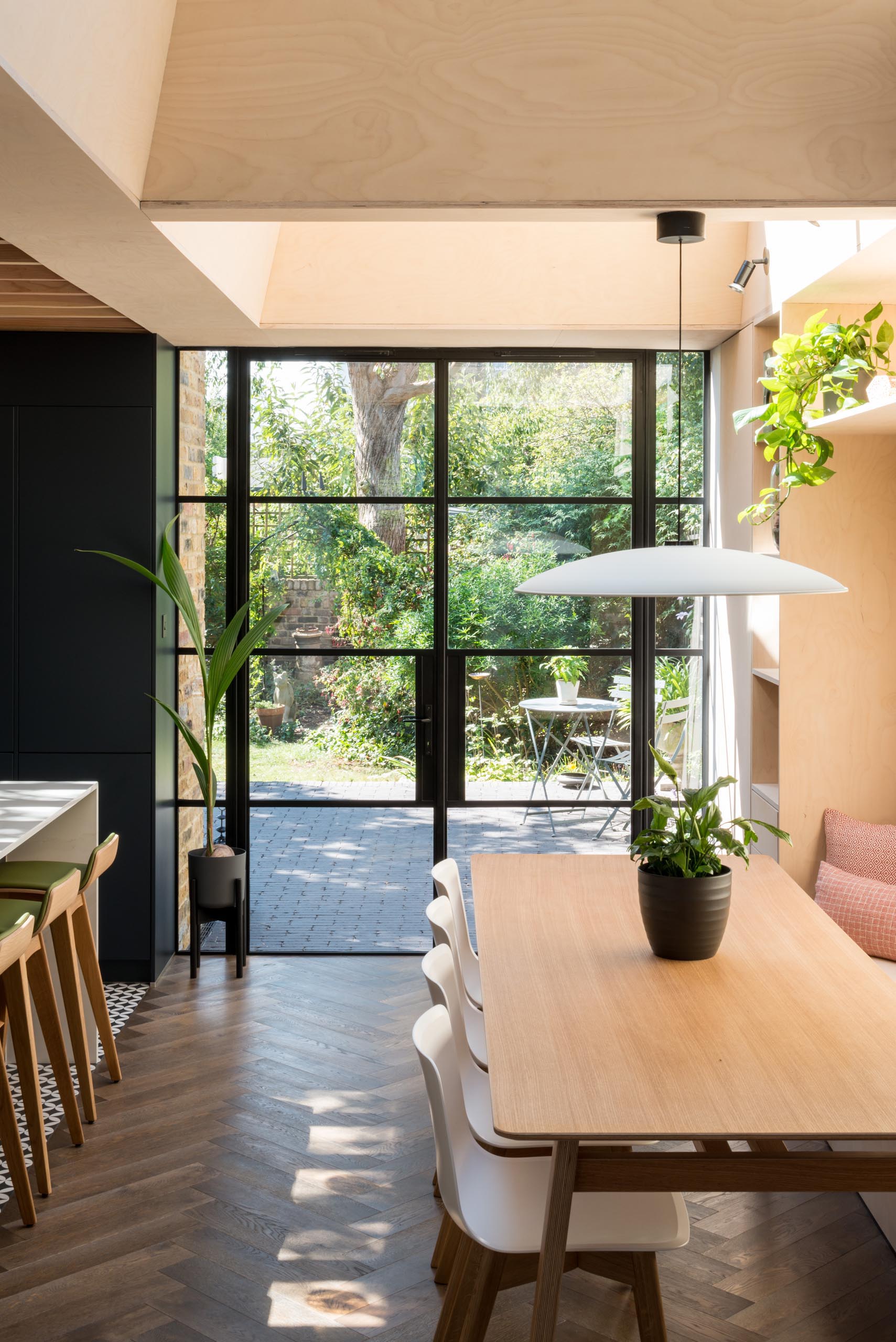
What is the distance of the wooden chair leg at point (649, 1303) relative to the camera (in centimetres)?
258

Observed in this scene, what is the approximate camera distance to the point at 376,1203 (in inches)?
131

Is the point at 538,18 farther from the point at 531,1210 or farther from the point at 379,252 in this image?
the point at 531,1210

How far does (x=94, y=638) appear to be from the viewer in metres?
5.22

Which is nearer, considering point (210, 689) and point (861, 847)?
point (861, 847)

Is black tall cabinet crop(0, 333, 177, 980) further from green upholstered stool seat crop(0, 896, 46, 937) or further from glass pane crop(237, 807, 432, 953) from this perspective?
green upholstered stool seat crop(0, 896, 46, 937)

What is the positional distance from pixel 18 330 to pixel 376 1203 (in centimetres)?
390

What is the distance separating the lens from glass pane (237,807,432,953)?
562 cm

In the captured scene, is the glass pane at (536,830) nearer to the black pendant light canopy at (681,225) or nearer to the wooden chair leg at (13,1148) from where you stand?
the wooden chair leg at (13,1148)

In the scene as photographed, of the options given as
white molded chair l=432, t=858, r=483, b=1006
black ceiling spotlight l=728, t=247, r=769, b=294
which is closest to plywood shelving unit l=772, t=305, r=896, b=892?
black ceiling spotlight l=728, t=247, r=769, b=294

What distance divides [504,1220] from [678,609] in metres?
3.71

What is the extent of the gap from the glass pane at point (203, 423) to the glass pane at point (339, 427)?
0.49 ft

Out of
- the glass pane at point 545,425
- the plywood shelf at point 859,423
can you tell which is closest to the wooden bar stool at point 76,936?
the glass pane at point 545,425

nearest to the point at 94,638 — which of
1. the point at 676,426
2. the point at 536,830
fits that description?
the point at 536,830

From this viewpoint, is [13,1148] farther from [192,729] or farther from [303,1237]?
[192,729]
